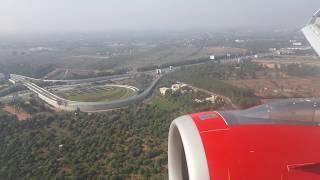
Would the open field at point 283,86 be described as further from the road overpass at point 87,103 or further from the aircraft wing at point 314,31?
the aircraft wing at point 314,31

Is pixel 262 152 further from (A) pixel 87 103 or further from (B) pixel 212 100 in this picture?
(A) pixel 87 103

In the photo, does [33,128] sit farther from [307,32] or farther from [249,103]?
[307,32]

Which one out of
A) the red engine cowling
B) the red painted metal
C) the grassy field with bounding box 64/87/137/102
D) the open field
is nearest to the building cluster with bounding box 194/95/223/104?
the open field

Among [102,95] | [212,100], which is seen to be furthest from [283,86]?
[102,95]

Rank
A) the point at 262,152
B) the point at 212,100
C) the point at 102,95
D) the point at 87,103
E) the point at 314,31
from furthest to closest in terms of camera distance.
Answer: the point at 102,95 → the point at 87,103 → the point at 212,100 → the point at 314,31 → the point at 262,152

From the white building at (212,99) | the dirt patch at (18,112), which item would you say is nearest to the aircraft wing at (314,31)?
the white building at (212,99)

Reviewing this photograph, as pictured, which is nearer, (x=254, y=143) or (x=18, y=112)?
(x=254, y=143)

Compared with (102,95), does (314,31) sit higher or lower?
higher
